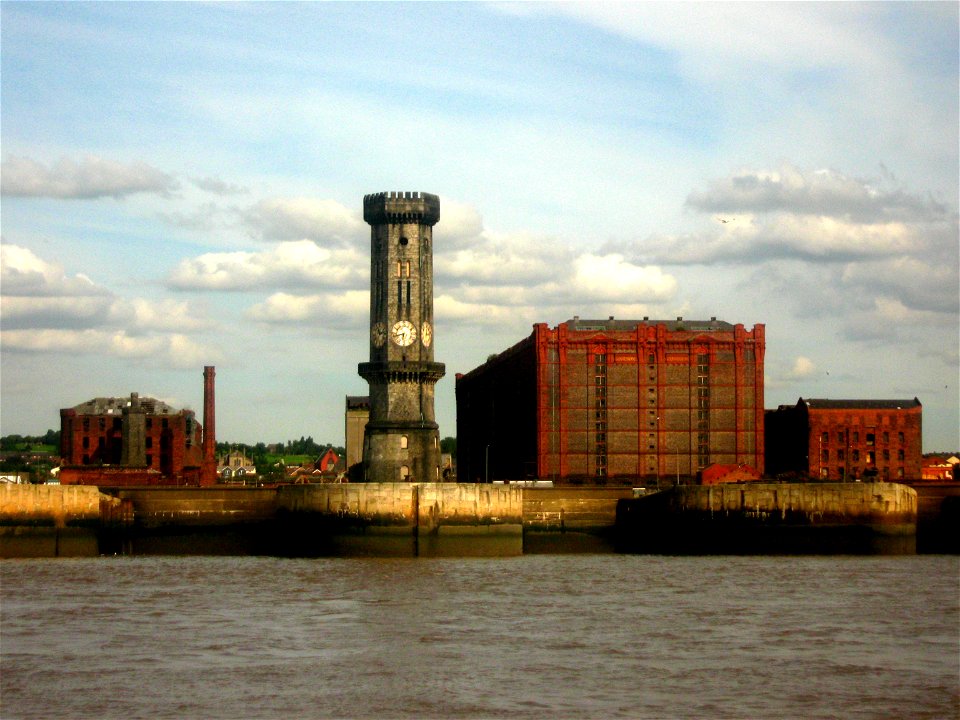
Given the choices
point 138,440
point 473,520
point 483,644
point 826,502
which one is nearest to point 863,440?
point 826,502

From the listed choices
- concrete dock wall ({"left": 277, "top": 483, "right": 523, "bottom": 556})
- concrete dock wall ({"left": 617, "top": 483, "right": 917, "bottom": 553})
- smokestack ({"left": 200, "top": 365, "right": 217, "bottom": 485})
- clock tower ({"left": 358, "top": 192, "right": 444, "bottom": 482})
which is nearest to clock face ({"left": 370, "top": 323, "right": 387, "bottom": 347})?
clock tower ({"left": 358, "top": 192, "right": 444, "bottom": 482})

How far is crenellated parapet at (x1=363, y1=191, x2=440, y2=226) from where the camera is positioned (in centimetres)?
10700

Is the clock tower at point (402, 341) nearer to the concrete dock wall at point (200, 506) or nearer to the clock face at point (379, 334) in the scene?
the clock face at point (379, 334)

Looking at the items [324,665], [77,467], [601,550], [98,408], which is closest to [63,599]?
[324,665]

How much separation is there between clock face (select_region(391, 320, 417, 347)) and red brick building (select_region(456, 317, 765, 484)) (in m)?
39.0

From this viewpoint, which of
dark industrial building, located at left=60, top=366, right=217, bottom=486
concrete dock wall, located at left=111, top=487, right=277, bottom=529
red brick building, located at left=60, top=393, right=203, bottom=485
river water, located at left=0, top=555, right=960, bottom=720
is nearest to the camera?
river water, located at left=0, top=555, right=960, bottom=720

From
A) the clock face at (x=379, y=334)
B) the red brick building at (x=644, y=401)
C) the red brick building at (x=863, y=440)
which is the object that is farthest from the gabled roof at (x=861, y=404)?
the clock face at (x=379, y=334)

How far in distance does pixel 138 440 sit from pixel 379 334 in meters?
63.3

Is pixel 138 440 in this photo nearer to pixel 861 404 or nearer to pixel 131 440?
pixel 131 440

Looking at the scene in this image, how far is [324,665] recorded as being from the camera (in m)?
44.6

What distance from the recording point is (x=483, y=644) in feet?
161

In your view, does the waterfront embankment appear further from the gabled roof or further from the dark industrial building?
the gabled roof

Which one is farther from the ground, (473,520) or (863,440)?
(863,440)

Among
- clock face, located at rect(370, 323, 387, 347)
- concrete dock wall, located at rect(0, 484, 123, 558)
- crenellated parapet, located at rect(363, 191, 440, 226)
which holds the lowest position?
concrete dock wall, located at rect(0, 484, 123, 558)
